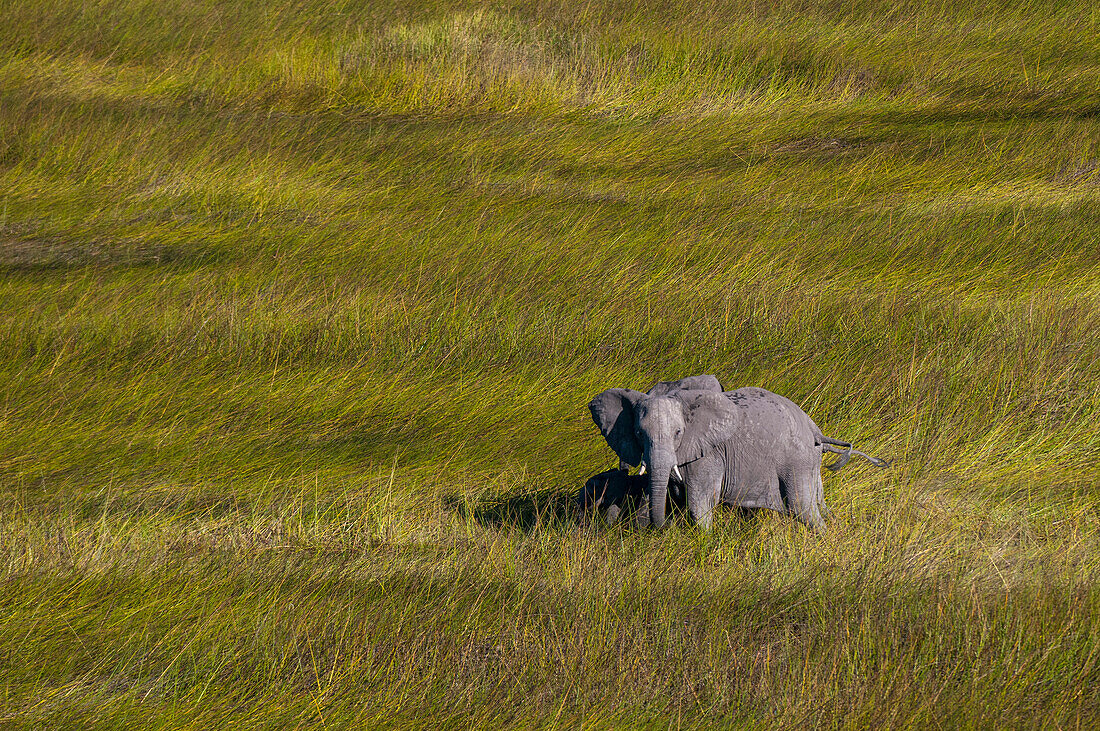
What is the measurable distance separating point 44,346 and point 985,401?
7.30 m

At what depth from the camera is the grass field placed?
4.94 meters

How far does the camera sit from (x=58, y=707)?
4891 millimetres

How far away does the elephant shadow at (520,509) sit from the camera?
261 inches

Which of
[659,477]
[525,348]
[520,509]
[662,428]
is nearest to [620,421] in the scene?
[662,428]

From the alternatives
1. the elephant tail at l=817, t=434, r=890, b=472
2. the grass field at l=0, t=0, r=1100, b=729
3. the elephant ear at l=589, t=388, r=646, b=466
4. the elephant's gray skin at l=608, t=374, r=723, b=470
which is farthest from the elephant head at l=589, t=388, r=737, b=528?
the elephant tail at l=817, t=434, r=890, b=472

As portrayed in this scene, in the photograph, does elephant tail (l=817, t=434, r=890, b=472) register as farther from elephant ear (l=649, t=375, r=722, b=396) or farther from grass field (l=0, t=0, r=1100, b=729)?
elephant ear (l=649, t=375, r=722, b=396)

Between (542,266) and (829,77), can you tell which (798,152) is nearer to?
(829,77)

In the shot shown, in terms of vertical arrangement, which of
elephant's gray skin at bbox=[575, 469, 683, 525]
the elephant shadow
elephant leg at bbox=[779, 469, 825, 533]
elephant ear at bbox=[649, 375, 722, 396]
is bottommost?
the elephant shadow

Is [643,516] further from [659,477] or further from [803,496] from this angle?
[803,496]

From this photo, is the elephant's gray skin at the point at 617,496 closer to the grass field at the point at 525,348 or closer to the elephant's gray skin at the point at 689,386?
the elephant's gray skin at the point at 689,386

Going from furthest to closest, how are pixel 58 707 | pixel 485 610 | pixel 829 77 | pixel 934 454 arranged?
pixel 829 77
pixel 934 454
pixel 485 610
pixel 58 707

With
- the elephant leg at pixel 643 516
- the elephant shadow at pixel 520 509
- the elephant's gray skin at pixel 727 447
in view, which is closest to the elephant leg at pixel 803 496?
the elephant's gray skin at pixel 727 447

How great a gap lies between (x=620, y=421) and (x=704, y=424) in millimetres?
419

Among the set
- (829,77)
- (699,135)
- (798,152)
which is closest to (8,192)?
(699,135)
